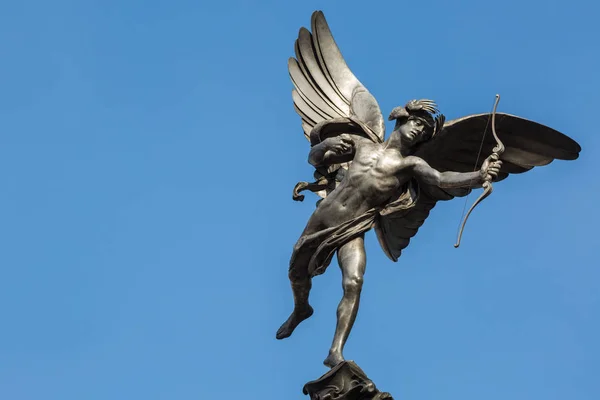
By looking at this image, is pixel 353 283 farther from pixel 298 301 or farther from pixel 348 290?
pixel 298 301

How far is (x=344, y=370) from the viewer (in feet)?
63.8

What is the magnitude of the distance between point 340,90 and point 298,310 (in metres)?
3.31

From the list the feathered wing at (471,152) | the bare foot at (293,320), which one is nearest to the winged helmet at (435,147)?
the feathered wing at (471,152)

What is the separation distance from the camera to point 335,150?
21.6m

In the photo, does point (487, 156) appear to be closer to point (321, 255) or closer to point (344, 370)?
point (321, 255)

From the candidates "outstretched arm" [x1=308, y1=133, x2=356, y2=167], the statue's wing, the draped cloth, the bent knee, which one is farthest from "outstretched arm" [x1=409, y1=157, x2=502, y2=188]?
the statue's wing

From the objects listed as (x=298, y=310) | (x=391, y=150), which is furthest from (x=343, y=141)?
(x=298, y=310)

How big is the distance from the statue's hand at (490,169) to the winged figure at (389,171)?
0.34ft

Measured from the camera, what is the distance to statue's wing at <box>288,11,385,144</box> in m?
22.9

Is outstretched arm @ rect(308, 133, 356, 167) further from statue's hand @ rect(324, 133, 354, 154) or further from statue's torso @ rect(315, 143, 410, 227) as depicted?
statue's torso @ rect(315, 143, 410, 227)

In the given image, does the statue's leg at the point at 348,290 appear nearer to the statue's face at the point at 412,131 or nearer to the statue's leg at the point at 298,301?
the statue's leg at the point at 298,301

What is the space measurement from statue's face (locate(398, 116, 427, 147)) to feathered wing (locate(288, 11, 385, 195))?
0.75 metres

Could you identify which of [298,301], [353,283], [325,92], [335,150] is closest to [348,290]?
[353,283]

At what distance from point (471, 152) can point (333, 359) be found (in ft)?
11.4
